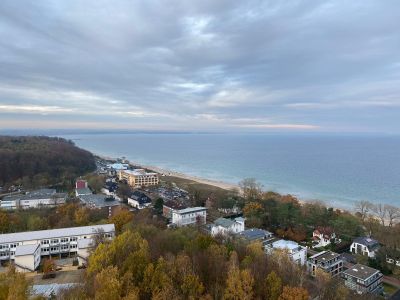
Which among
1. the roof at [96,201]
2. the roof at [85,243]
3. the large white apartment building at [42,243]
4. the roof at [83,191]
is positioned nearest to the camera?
the large white apartment building at [42,243]

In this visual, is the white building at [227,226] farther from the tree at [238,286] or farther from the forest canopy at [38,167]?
the forest canopy at [38,167]

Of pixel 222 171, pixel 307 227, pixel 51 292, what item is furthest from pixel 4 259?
pixel 222 171

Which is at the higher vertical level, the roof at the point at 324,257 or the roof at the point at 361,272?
the roof at the point at 324,257

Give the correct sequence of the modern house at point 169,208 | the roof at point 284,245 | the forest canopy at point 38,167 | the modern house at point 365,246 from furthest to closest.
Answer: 1. the forest canopy at point 38,167
2. the modern house at point 169,208
3. the modern house at point 365,246
4. the roof at point 284,245

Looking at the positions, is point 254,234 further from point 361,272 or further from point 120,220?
point 120,220

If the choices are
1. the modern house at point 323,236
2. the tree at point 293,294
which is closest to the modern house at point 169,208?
the modern house at point 323,236

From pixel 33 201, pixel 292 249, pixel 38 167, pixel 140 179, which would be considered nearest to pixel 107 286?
pixel 292 249

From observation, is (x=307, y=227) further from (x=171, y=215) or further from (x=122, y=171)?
(x=122, y=171)
